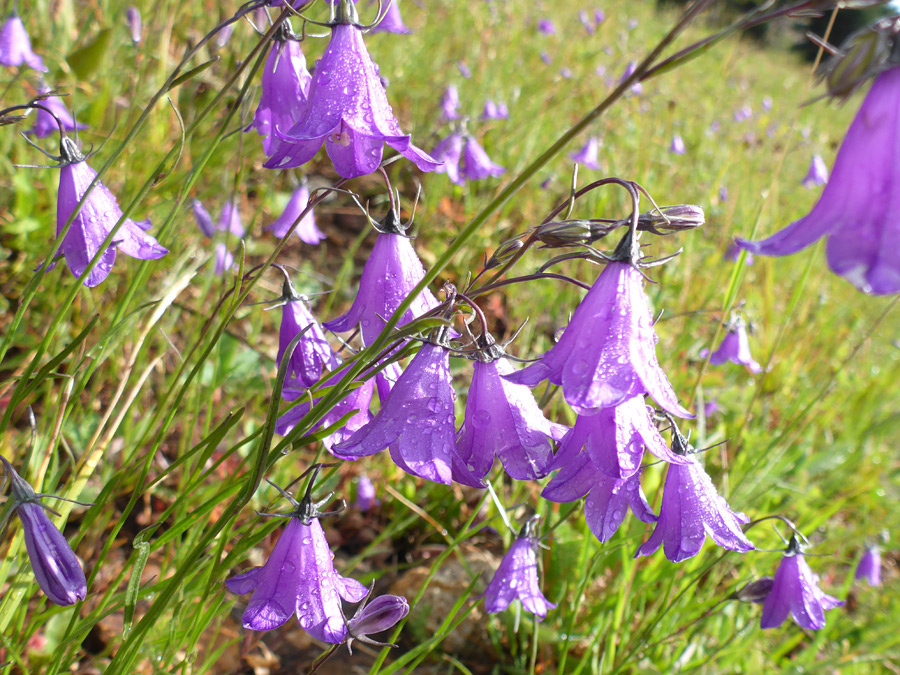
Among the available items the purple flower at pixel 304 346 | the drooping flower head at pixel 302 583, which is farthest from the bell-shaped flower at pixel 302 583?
the purple flower at pixel 304 346

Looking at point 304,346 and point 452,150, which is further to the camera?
point 452,150

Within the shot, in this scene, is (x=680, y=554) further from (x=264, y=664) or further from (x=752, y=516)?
(x=752, y=516)

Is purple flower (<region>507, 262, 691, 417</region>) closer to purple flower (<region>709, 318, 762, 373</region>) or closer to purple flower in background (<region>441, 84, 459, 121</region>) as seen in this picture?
purple flower (<region>709, 318, 762, 373</region>)

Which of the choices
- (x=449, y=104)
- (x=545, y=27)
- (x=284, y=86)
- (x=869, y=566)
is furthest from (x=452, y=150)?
(x=545, y=27)

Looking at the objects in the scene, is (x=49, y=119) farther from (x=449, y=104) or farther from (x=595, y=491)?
(x=595, y=491)

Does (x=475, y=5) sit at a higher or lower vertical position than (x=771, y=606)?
higher

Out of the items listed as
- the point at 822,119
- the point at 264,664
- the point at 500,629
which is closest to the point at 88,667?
the point at 264,664

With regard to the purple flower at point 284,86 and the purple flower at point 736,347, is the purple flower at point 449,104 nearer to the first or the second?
the purple flower at point 736,347
